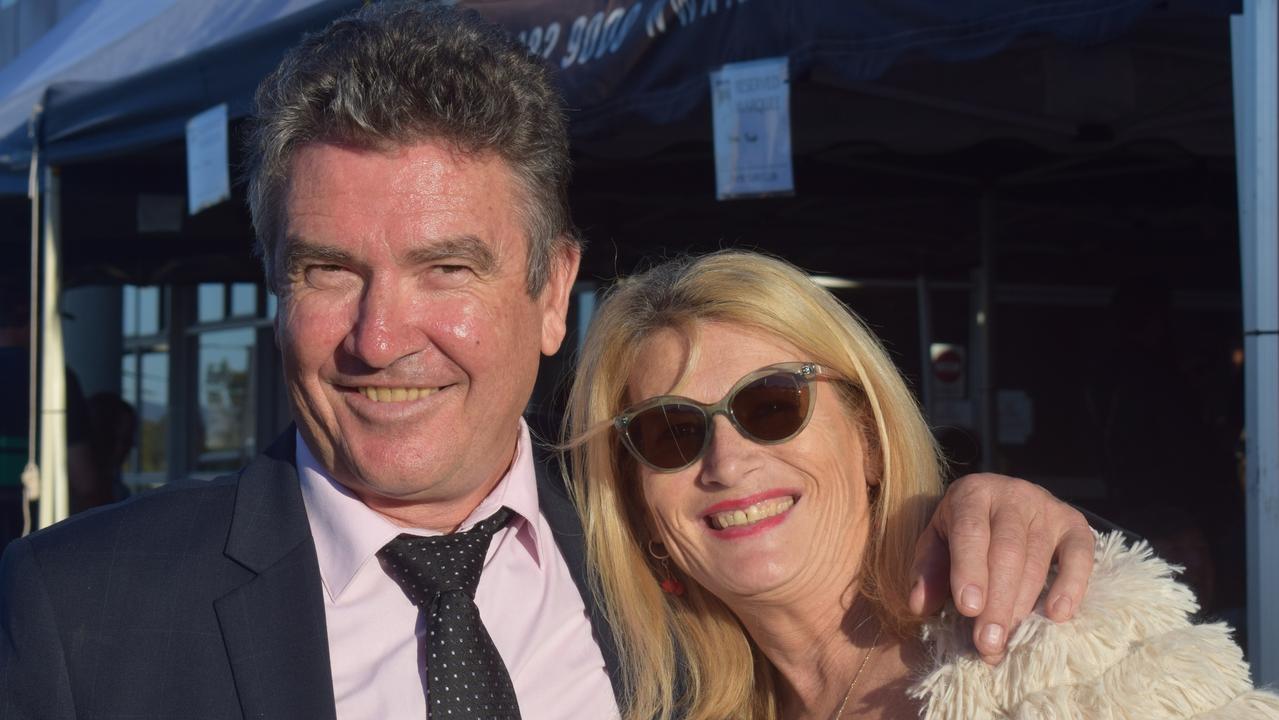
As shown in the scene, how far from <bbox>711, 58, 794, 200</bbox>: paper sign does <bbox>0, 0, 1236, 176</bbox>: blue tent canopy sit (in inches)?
1.9

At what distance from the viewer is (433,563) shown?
185 centimetres

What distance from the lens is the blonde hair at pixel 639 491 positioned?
2.04m

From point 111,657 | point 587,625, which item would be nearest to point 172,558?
point 111,657

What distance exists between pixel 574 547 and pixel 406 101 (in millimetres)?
876

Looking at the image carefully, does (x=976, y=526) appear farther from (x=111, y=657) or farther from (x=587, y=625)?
(x=111, y=657)

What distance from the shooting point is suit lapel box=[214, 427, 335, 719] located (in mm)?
1605

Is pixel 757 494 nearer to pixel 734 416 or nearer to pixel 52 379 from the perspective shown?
pixel 734 416

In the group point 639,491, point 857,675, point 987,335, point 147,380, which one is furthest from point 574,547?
point 147,380

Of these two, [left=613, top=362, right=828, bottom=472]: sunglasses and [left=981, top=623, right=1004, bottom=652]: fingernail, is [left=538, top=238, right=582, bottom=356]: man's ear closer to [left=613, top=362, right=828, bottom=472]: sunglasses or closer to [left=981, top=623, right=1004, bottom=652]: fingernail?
[left=613, top=362, right=828, bottom=472]: sunglasses

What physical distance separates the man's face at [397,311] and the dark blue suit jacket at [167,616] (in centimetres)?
18

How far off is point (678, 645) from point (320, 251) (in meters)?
1.00

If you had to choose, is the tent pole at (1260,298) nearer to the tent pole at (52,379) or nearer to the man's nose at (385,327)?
the man's nose at (385,327)

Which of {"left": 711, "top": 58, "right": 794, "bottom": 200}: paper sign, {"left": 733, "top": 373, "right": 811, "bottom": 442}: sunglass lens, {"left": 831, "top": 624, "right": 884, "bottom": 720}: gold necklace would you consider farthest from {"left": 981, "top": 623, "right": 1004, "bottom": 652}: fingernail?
{"left": 711, "top": 58, "right": 794, "bottom": 200}: paper sign

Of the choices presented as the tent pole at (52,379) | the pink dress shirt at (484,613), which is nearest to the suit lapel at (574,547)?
the pink dress shirt at (484,613)
